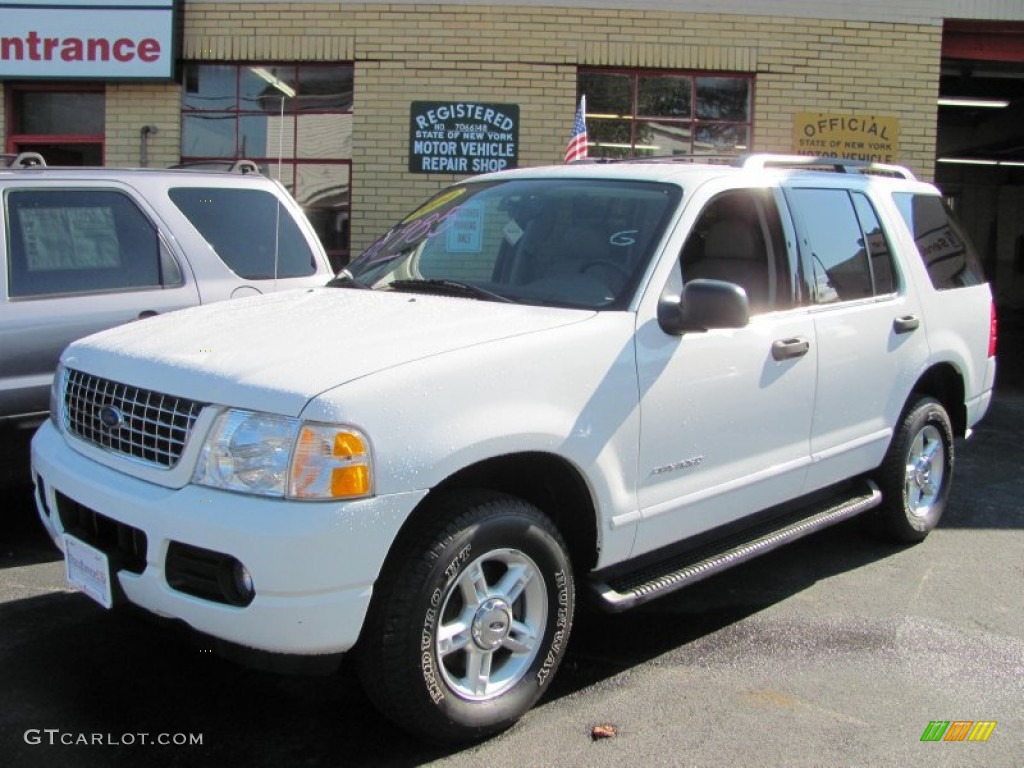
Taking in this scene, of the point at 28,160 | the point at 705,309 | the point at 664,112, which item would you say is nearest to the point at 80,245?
the point at 28,160

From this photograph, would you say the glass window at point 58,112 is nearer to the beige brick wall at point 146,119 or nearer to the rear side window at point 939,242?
the beige brick wall at point 146,119

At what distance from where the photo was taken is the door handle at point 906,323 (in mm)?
4879

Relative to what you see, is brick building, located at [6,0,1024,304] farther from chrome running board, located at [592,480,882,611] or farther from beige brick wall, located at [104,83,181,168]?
chrome running board, located at [592,480,882,611]

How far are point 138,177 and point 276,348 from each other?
2672 mm

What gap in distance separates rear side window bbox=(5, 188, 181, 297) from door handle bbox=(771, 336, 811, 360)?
3.03 m

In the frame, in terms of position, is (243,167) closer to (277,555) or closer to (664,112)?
(277,555)

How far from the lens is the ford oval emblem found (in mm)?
3180

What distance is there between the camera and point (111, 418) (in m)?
3.20

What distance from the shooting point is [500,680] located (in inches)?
130

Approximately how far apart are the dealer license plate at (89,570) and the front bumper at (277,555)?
13 cm

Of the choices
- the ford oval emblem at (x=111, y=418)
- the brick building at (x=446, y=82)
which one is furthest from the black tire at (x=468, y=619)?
the brick building at (x=446, y=82)

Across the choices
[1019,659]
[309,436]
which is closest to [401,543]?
[309,436]

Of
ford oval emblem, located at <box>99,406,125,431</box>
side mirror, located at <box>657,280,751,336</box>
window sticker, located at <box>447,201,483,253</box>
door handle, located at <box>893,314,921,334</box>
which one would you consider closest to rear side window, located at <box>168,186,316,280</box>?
window sticker, located at <box>447,201,483,253</box>

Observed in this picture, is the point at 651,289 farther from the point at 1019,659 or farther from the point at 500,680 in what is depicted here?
the point at 1019,659
